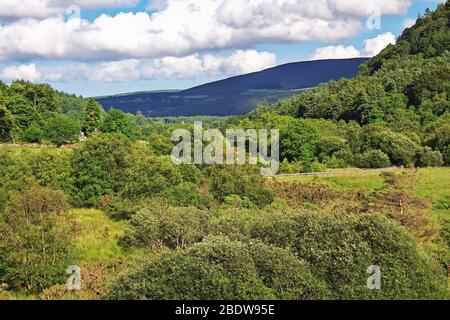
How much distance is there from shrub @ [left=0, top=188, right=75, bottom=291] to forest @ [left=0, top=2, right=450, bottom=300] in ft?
0.23

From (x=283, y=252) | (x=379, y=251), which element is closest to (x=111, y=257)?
(x=283, y=252)

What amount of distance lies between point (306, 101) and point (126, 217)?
80.9 meters

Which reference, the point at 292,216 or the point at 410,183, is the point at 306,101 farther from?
the point at 292,216

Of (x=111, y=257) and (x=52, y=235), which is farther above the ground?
(x=52, y=235)

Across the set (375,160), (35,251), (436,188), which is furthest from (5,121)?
(436,188)

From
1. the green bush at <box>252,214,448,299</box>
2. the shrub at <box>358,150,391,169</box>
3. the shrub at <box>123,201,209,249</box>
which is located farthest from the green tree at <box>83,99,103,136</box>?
the green bush at <box>252,214,448,299</box>

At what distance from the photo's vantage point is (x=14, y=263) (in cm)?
2614

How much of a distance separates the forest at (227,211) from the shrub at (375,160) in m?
0.13

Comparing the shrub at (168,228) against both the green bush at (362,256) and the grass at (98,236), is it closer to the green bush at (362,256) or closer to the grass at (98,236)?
the grass at (98,236)

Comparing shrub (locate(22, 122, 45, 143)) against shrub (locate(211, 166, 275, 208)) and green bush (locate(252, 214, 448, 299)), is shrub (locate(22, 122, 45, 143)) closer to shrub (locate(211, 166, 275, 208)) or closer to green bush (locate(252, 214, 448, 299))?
shrub (locate(211, 166, 275, 208))

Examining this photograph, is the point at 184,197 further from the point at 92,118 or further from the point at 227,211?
the point at 92,118

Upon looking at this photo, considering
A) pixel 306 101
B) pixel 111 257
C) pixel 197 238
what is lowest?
pixel 111 257

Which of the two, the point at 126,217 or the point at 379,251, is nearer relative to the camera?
the point at 379,251

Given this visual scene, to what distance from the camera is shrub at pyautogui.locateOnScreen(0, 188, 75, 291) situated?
84.8ft
